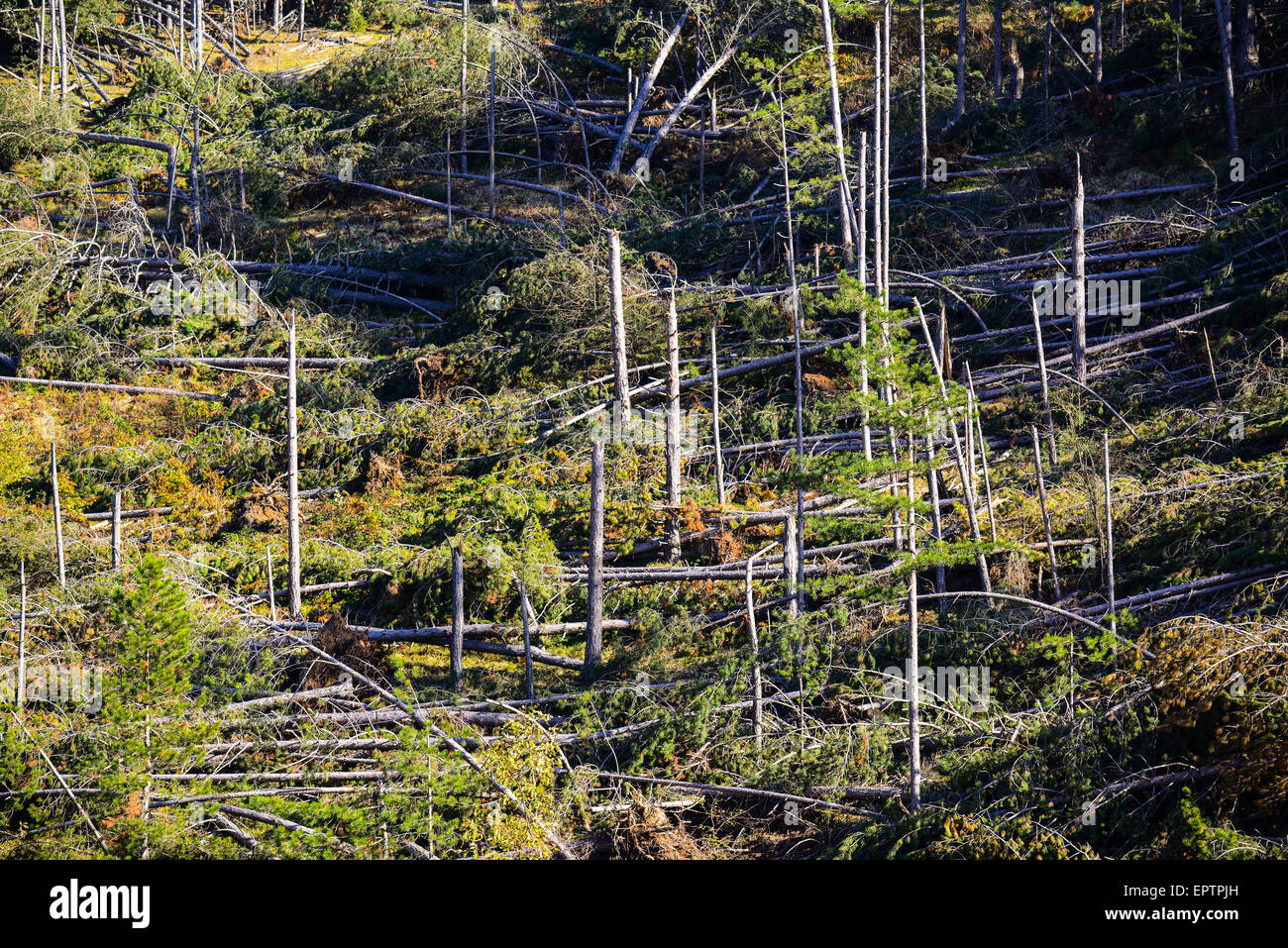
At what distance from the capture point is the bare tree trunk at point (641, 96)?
90.4ft

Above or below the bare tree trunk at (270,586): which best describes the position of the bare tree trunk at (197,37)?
above

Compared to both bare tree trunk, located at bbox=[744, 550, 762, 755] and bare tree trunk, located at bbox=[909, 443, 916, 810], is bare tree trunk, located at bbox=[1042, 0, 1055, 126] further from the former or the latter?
bare tree trunk, located at bbox=[909, 443, 916, 810]

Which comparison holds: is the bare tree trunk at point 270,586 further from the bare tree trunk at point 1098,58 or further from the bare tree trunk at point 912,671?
the bare tree trunk at point 1098,58

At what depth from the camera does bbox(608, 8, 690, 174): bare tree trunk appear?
1085 inches

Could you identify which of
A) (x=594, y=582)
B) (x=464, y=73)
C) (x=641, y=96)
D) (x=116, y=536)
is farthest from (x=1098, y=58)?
(x=116, y=536)

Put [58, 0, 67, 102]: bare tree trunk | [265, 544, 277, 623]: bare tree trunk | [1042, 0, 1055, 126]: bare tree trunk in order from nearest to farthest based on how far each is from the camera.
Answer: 1. [265, 544, 277, 623]: bare tree trunk
2. [1042, 0, 1055, 126]: bare tree trunk
3. [58, 0, 67, 102]: bare tree trunk

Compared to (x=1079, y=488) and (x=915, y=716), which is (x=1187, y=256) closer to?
(x=1079, y=488)

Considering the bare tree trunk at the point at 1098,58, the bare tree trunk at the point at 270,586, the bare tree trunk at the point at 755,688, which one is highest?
the bare tree trunk at the point at 1098,58

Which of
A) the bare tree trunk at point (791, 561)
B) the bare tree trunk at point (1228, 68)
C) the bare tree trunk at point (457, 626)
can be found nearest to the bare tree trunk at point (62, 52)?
the bare tree trunk at point (457, 626)

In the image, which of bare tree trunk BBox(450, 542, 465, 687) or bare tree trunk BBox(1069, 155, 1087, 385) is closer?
bare tree trunk BBox(450, 542, 465, 687)

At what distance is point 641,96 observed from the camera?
2842 cm

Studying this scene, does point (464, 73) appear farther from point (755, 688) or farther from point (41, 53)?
point (755, 688)

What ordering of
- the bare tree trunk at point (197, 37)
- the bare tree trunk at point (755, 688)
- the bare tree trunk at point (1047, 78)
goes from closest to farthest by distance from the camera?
the bare tree trunk at point (755, 688), the bare tree trunk at point (1047, 78), the bare tree trunk at point (197, 37)

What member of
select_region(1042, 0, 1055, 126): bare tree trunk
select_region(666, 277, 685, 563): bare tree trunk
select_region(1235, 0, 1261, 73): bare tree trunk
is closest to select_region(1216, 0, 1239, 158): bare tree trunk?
select_region(1235, 0, 1261, 73): bare tree trunk
